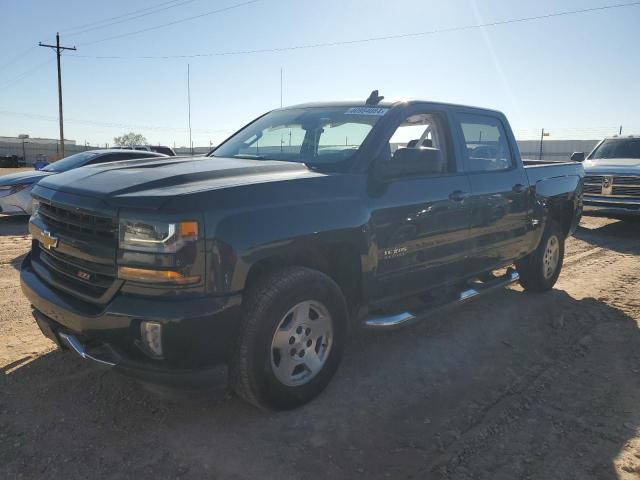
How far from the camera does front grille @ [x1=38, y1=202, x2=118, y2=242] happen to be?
2697 mm

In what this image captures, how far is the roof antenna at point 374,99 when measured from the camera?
4.05 m

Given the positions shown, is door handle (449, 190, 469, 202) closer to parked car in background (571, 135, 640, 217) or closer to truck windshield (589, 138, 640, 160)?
parked car in background (571, 135, 640, 217)

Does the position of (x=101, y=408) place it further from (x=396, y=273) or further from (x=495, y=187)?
(x=495, y=187)

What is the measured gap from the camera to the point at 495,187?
184 inches

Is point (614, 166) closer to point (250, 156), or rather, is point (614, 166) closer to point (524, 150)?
point (250, 156)

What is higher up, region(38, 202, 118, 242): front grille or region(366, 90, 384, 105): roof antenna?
region(366, 90, 384, 105): roof antenna

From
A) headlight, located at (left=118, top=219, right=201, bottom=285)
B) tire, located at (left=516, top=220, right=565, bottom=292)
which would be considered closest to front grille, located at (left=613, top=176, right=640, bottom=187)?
tire, located at (left=516, top=220, right=565, bottom=292)

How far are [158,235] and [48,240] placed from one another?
39.9 inches

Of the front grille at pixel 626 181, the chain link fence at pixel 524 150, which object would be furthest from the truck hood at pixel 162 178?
the chain link fence at pixel 524 150

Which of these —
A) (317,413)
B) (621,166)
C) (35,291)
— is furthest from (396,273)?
(621,166)

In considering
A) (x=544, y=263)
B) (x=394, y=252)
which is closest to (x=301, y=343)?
(x=394, y=252)

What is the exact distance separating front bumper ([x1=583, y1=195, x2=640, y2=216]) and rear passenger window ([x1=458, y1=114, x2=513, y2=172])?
6083 mm

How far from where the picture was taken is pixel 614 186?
1017 cm

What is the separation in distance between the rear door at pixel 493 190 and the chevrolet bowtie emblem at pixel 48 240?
309 cm
